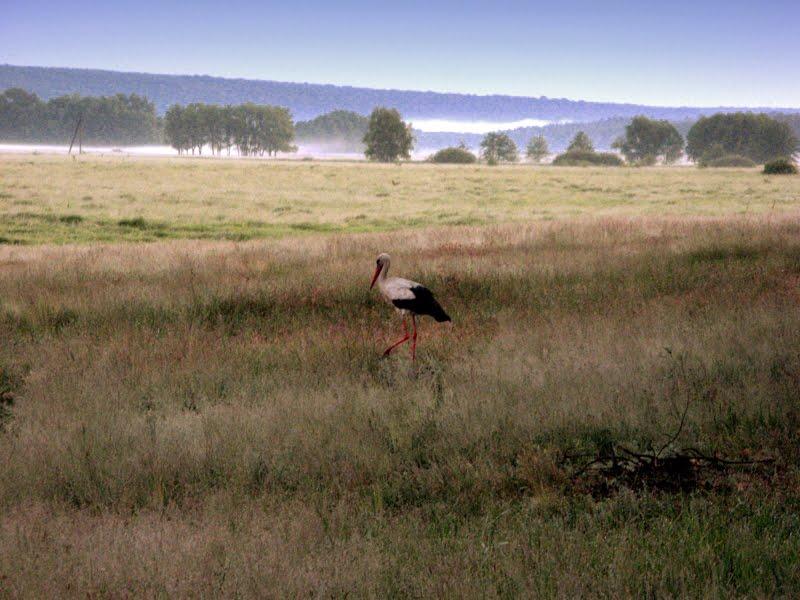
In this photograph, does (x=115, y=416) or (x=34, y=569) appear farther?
(x=115, y=416)

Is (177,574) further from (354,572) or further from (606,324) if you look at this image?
(606,324)

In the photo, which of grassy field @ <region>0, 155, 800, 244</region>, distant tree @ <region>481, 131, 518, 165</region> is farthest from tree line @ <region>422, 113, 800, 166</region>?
grassy field @ <region>0, 155, 800, 244</region>

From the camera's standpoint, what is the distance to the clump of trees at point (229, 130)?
562ft

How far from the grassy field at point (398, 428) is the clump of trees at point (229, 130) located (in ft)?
532

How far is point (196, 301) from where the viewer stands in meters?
11.4

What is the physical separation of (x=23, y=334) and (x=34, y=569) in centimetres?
696

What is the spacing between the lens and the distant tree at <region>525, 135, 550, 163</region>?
17888 centimetres

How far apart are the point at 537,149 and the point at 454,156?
50661 mm

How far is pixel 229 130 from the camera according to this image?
6693 inches

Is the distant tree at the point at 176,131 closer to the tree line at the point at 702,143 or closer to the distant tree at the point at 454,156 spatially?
the tree line at the point at 702,143

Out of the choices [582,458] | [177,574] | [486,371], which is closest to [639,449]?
[582,458]

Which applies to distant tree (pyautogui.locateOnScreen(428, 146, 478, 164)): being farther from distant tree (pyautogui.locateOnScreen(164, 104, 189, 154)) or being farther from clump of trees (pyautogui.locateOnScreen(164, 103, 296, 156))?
distant tree (pyautogui.locateOnScreen(164, 104, 189, 154))

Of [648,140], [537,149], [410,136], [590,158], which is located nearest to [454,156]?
[410,136]

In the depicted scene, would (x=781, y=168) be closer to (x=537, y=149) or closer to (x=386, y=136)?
(x=386, y=136)
